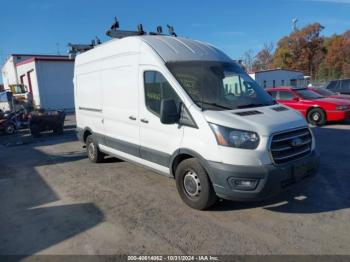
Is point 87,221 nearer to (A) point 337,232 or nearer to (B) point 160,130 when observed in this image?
(B) point 160,130

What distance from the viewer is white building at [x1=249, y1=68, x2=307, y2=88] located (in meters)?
38.9

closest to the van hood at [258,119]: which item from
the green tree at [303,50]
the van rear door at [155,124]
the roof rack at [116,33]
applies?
the van rear door at [155,124]

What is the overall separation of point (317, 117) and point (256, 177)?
9.34 m

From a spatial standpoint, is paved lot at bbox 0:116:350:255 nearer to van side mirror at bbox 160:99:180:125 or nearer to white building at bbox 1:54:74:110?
van side mirror at bbox 160:99:180:125

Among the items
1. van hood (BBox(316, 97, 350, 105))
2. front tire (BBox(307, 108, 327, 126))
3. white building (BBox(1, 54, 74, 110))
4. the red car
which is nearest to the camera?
the red car

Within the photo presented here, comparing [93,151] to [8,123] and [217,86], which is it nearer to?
[217,86]

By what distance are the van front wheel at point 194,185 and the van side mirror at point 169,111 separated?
659mm

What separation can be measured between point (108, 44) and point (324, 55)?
201 feet

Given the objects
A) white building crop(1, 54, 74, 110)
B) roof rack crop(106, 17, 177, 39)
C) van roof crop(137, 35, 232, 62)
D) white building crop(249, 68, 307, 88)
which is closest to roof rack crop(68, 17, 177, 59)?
roof rack crop(106, 17, 177, 39)

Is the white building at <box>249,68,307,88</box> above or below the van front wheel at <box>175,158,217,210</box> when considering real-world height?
above

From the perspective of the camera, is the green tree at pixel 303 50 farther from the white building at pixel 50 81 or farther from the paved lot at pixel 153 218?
the paved lot at pixel 153 218

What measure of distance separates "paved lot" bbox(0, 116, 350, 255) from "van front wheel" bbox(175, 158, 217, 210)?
0.15m

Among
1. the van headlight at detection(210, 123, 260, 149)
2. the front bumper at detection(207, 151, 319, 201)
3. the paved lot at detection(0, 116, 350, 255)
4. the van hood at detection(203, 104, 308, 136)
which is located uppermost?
the van hood at detection(203, 104, 308, 136)

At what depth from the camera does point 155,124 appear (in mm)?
4883
